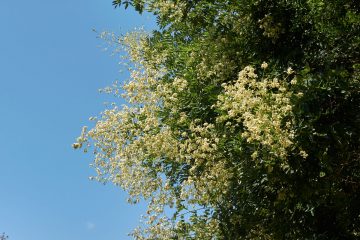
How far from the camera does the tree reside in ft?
15.6

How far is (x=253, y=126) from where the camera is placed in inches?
167

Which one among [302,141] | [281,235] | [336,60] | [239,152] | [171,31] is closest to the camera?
[302,141]

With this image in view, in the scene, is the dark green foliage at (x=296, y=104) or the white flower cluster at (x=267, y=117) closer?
the white flower cluster at (x=267, y=117)

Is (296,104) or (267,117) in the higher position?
(296,104)

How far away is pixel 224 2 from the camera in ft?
20.8

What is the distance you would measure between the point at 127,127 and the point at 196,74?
1.39 m

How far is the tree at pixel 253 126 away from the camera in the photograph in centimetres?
474

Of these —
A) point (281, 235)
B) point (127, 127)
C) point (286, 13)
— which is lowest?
point (281, 235)

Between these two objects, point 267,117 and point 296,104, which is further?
point 296,104

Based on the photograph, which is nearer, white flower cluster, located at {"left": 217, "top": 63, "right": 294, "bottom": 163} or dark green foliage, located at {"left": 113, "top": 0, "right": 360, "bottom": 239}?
white flower cluster, located at {"left": 217, "top": 63, "right": 294, "bottom": 163}

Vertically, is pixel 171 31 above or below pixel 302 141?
above

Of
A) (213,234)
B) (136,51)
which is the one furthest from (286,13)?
(213,234)

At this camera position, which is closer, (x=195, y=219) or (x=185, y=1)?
(x=195, y=219)

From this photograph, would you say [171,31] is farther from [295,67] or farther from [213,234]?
[213,234]
